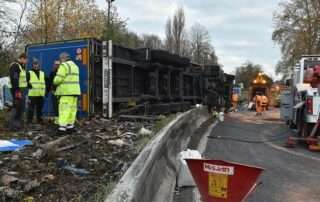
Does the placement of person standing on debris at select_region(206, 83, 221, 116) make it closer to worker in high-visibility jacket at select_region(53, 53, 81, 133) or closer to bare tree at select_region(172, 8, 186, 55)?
worker in high-visibility jacket at select_region(53, 53, 81, 133)

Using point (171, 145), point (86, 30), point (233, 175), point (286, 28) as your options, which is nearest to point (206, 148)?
point (171, 145)

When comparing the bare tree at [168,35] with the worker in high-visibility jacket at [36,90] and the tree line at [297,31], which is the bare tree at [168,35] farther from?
the worker in high-visibility jacket at [36,90]

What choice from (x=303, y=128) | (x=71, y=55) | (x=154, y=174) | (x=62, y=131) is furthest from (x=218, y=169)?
(x=303, y=128)

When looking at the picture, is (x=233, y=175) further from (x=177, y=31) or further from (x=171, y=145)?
(x=177, y=31)

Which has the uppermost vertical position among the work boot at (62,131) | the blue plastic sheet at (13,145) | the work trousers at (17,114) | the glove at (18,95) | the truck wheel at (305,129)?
the glove at (18,95)

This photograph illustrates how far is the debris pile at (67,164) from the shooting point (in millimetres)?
4180

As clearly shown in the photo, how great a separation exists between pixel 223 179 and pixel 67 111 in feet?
16.1

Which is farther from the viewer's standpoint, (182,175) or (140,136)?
(140,136)

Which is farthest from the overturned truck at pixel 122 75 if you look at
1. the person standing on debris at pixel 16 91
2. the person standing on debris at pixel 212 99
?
the person standing on debris at pixel 212 99

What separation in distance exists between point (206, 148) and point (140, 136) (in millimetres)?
2320

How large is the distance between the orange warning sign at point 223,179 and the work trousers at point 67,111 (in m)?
4.42

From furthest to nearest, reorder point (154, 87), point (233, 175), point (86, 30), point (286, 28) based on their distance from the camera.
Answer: point (286, 28)
point (86, 30)
point (154, 87)
point (233, 175)

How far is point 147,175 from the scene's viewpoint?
188 inches

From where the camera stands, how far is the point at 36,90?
9.97m
